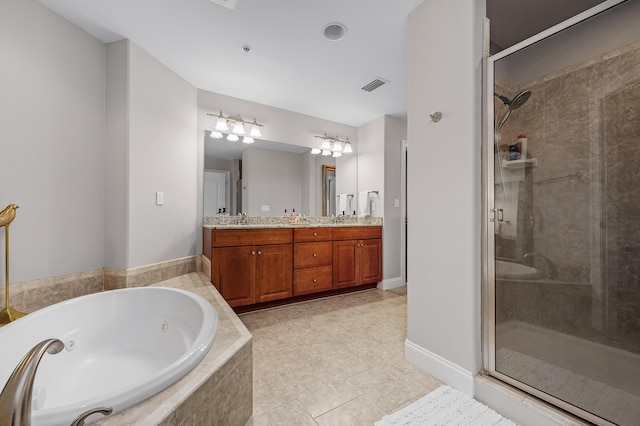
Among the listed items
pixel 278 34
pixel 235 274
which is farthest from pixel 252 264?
pixel 278 34

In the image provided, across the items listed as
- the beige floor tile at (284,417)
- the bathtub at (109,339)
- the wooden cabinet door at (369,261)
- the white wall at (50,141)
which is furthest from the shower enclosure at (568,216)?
the white wall at (50,141)

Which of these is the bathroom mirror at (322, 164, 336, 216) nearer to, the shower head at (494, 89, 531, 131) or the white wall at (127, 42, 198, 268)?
the white wall at (127, 42, 198, 268)

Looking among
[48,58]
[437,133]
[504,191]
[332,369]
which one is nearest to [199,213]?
[48,58]

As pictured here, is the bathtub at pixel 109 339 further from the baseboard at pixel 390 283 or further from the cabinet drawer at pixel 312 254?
the baseboard at pixel 390 283

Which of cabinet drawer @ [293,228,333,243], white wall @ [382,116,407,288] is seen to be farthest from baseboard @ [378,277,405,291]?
cabinet drawer @ [293,228,333,243]

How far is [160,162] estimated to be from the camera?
7.69 feet

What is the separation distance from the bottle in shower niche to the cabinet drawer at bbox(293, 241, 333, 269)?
6.46 ft

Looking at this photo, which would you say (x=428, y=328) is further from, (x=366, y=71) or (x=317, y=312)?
(x=366, y=71)

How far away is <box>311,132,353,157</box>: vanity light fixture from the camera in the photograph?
351 cm

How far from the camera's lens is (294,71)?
8.03 ft

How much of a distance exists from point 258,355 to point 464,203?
1.59m

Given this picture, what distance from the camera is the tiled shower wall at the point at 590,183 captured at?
1146mm

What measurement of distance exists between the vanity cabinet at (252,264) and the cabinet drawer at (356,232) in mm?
589

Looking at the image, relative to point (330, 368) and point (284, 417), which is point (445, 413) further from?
point (284, 417)
